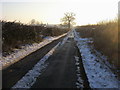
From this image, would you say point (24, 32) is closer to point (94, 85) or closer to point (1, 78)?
point (1, 78)

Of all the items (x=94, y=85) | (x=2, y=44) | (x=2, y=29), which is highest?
(x=2, y=29)

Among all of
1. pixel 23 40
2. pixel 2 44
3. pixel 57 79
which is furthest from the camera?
pixel 23 40

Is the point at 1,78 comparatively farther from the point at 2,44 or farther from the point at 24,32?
the point at 24,32

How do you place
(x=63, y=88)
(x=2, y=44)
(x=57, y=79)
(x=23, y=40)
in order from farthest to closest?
(x=23, y=40) < (x=2, y=44) < (x=57, y=79) < (x=63, y=88)

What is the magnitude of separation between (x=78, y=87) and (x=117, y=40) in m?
5.70

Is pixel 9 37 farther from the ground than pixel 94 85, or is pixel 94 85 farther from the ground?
pixel 9 37

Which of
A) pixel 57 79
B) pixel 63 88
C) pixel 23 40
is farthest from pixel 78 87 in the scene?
pixel 23 40

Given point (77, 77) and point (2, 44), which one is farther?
point (2, 44)

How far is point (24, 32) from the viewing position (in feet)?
66.6

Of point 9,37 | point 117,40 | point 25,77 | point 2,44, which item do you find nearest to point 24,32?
point 9,37

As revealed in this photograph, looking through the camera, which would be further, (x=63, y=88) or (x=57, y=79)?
(x=57, y=79)

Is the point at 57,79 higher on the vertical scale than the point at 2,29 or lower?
lower

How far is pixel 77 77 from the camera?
7188 mm

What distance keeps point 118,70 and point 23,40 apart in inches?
537
